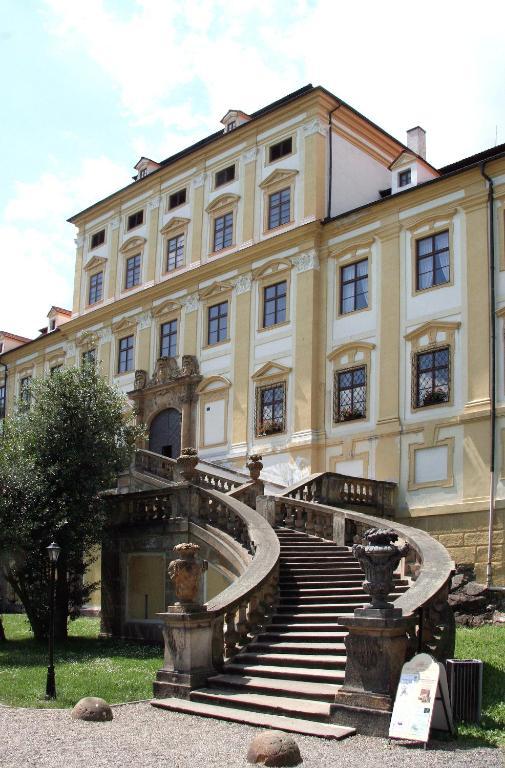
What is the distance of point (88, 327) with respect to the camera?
3822 centimetres

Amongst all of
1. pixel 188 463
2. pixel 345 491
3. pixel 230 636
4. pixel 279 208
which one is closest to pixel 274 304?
pixel 279 208

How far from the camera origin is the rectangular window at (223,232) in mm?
32344

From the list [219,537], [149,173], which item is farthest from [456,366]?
[149,173]

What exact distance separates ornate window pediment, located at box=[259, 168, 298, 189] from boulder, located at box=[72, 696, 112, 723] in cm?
2271

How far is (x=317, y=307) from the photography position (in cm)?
2820

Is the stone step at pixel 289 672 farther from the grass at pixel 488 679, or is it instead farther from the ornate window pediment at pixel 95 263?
the ornate window pediment at pixel 95 263

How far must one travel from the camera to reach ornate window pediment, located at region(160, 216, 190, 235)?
34500 millimetres

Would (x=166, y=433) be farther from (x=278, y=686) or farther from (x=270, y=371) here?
(x=278, y=686)

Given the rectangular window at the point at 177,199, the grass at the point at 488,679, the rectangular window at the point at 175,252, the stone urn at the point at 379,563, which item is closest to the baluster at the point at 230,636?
the stone urn at the point at 379,563

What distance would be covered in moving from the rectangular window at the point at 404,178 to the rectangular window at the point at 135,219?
13334 millimetres

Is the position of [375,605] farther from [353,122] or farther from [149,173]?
[149,173]

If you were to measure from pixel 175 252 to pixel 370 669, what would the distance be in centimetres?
2633

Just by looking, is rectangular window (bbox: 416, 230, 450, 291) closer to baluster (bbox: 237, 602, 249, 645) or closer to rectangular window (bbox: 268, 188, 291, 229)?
rectangular window (bbox: 268, 188, 291, 229)

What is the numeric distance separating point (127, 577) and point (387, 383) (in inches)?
384
